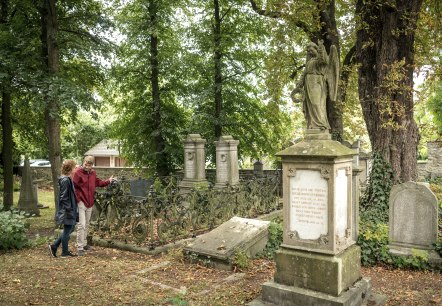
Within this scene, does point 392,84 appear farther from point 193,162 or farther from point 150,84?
point 150,84

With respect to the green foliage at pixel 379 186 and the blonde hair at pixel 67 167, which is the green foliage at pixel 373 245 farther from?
the blonde hair at pixel 67 167

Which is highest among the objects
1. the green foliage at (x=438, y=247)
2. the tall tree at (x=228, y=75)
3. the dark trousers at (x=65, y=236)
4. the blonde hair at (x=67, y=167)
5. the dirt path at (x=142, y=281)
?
the tall tree at (x=228, y=75)

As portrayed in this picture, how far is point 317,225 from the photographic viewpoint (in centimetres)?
505

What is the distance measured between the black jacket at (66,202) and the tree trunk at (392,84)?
7.55m

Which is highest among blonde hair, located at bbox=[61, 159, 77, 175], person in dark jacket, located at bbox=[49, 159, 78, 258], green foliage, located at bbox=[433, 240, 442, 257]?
blonde hair, located at bbox=[61, 159, 77, 175]

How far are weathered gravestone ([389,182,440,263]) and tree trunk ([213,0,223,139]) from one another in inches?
411

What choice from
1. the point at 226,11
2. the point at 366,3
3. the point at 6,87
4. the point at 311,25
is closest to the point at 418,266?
the point at 366,3

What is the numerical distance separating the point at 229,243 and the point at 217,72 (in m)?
11.8

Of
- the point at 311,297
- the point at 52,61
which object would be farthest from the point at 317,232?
the point at 52,61

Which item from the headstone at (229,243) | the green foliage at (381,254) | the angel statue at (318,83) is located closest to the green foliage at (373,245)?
the green foliage at (381,254)

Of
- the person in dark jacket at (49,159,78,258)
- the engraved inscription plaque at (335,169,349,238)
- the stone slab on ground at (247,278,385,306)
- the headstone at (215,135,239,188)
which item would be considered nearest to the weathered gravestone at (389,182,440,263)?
the stone slab on ground at (247,278,385,306)

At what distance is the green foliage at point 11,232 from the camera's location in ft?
25.1

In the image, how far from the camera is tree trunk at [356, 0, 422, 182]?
9844mm

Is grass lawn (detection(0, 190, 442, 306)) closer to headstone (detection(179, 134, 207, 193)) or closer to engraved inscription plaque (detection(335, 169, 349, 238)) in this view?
engraved inscription plaque (detection(335, 169, 349, 238))
